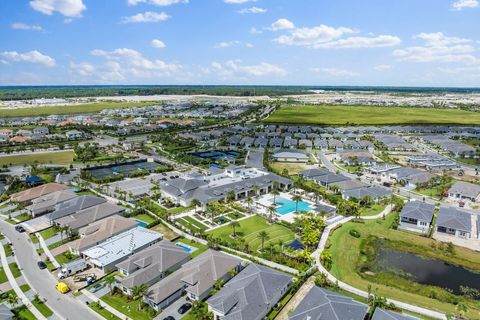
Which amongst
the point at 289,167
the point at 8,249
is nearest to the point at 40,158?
the point at 8,249

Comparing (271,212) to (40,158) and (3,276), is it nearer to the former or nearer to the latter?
(3,276)

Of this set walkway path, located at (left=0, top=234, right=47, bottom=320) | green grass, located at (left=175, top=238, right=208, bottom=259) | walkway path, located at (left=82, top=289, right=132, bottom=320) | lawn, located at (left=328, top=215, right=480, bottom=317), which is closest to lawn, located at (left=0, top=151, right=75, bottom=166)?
walkway path, located at (left=0, top=234, right=47, bottom=320)

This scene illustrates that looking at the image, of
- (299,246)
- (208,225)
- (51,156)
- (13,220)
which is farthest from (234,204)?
(51,156)

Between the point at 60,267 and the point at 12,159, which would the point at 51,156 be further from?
the point at 60,267

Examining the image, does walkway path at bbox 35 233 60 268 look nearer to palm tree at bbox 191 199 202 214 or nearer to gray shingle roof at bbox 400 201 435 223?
palm tree at bbox 191 199 202 214

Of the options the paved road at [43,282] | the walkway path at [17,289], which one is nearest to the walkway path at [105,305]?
the paved road at [43,282]
